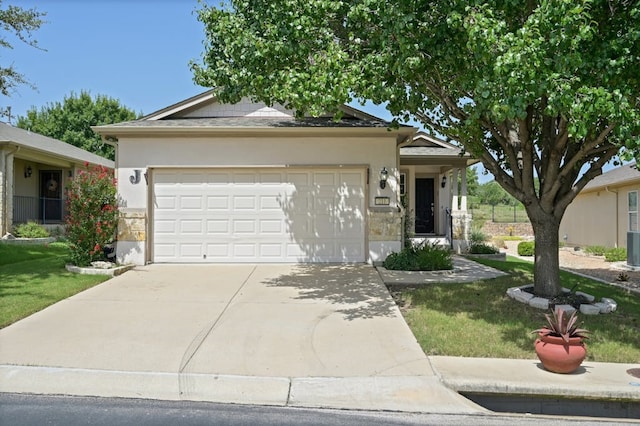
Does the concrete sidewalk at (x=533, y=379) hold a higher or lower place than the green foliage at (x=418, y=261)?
lower

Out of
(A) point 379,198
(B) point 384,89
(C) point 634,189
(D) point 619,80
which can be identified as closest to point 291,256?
(A) point 379,198

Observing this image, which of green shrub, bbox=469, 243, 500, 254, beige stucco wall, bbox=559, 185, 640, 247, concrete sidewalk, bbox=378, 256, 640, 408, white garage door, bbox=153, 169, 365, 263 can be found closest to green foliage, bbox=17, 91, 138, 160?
white garage door, bbox=153, 169, 365, 263

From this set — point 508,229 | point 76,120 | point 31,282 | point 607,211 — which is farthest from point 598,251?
point 76,120

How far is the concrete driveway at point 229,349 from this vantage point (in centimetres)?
464

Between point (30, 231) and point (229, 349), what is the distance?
14.6 meters

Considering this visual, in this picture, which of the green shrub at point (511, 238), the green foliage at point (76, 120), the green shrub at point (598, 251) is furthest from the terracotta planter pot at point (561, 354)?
the green foliage at point (76, 120)

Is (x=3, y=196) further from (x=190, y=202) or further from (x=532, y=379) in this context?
(x=532, y=379)

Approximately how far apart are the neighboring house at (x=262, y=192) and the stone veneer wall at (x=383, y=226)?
25 mm

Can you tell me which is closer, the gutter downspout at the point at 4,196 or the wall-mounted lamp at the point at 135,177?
the wall-mounted lamp at the point at 135,177

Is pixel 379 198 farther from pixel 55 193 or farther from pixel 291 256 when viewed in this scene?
pixel 55 193

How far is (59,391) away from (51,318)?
8.53ft

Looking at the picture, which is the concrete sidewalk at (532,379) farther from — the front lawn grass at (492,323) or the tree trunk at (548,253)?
the tree trunk at (548,253)

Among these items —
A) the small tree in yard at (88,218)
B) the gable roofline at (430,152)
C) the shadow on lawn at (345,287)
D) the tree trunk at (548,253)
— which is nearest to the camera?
the shadow on lawn at (345,287)

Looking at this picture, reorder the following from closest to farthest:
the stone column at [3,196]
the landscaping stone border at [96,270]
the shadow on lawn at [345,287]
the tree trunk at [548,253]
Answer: the shadow on lawn at [345,287]
the tree trunk at [548,253]
the landscaping stone border at [96,270]
the stone column at [3,196]
